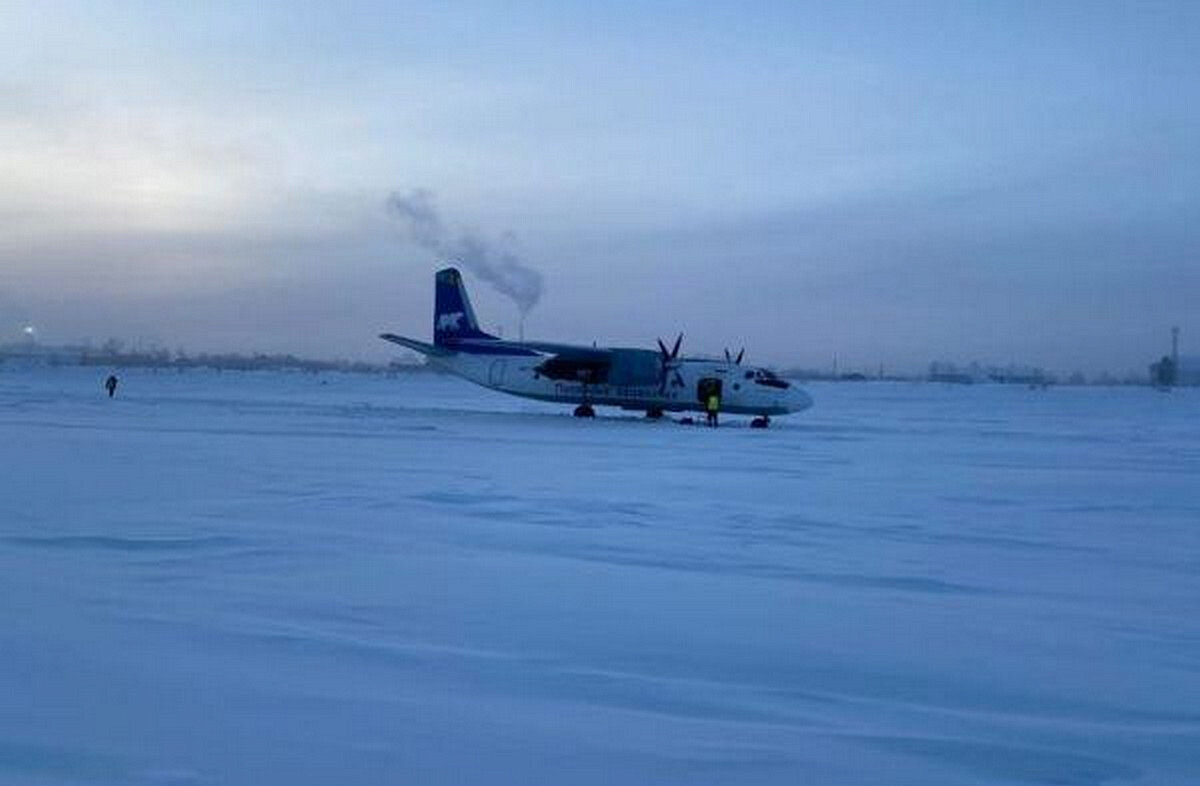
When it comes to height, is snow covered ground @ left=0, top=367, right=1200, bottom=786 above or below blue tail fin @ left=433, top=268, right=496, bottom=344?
below

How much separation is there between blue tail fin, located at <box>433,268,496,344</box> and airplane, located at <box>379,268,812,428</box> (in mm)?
37

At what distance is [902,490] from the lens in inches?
653

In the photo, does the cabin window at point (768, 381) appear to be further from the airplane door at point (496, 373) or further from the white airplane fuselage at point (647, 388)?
the airplane door at point (496, 373)

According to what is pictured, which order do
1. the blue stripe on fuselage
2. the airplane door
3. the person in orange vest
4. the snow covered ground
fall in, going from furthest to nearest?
the airplane door → the blue stripe on fuselage → the person in orange vest → the snow covered ground

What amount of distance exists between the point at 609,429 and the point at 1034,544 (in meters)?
21.7

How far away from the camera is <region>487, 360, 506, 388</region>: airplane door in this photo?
41781mm

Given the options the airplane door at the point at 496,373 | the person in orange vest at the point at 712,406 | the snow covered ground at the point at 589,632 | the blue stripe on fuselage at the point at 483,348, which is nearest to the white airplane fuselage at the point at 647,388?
the airplane door at the point at 496,373

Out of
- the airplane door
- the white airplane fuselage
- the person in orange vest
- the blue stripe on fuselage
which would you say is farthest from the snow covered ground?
the airplane door

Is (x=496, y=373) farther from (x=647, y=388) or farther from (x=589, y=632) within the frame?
(x=589, y=632)

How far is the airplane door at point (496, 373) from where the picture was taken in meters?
41.8

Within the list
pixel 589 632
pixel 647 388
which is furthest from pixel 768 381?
pixel 589 632

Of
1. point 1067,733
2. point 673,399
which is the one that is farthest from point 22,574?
point 673,399

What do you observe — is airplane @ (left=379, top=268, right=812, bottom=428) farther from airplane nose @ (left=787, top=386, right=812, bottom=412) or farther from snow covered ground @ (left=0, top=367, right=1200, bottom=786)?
snow covered ground @ (left=0, top=367, right=1200, bottom=786)

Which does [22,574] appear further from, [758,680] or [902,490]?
[902,490]
